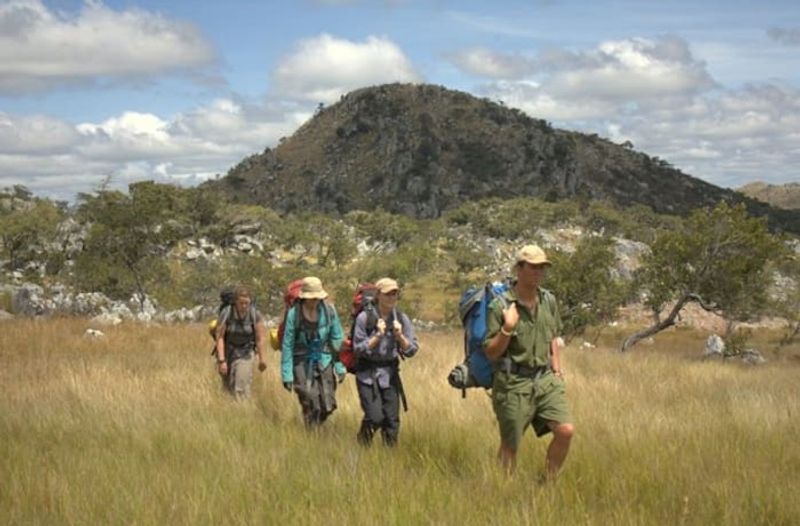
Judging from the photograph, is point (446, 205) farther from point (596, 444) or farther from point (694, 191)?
point (596, 444)

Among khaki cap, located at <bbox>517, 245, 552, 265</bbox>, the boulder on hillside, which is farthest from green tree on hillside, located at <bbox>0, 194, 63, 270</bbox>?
khaki cap, located at <bbox>517, 245, 552, 265</bbox>

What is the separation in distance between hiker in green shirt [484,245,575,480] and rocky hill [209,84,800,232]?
423 feet

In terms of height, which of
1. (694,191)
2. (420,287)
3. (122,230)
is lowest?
(420,287)

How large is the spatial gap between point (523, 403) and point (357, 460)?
49.9 inches

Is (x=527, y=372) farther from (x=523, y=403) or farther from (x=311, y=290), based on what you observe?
(x=311, y=290)

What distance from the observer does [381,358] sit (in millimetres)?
6363

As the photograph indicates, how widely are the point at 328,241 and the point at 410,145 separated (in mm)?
81704

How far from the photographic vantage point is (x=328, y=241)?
73.0m

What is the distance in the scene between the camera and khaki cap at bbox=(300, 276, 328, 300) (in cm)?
667

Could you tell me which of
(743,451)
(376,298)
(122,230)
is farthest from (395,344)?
(122,230)

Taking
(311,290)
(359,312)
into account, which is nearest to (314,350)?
(311,290)

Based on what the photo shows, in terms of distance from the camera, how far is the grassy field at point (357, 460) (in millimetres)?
4402

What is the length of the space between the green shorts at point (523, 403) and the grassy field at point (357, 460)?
31 centimetres

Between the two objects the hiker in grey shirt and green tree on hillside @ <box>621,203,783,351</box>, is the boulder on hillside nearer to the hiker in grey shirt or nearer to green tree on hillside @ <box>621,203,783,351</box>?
green tree on hillside @ <box>621,203,783,351</box>
